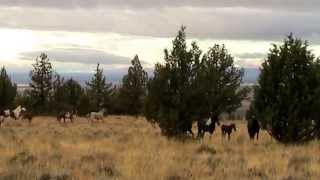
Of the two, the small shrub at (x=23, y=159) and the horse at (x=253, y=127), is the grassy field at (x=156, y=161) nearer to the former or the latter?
the small shrub at (x=23, y=159)

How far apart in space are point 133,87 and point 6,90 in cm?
1538

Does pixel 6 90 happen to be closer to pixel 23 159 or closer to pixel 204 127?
pixel 204 127

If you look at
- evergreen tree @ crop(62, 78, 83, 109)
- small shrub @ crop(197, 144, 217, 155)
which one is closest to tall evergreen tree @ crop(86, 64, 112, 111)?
evergreen tree @ crop(62, 78, 83, 109)

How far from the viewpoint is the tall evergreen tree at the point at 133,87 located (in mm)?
67400

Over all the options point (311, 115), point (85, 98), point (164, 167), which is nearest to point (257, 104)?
point (311, 115)

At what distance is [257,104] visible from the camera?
90.9 ft

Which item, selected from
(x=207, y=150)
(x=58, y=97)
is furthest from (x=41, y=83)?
(x=207, y=150)

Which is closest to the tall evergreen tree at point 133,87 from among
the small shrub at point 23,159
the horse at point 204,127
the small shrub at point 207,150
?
the horse at point 204,127

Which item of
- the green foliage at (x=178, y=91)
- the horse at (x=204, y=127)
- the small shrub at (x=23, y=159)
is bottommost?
the horse at (x=204, y=127)

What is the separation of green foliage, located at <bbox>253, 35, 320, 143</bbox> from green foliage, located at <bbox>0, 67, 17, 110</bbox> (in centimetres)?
3296

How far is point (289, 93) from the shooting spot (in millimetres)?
26672

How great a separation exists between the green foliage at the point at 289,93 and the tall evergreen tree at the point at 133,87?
130ft

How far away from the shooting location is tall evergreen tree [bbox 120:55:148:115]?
221 ft

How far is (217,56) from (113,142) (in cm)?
2601
